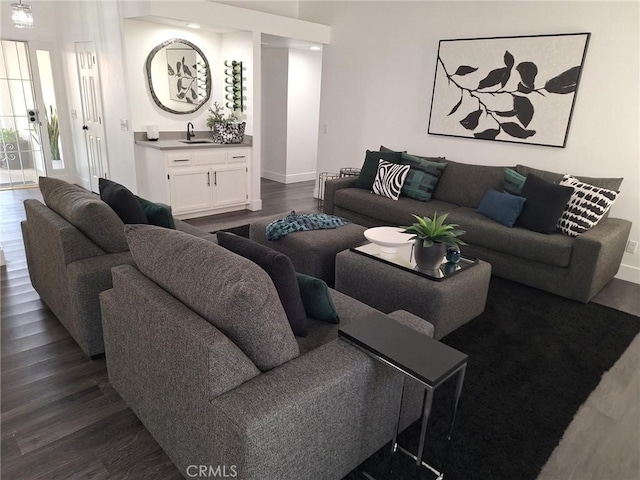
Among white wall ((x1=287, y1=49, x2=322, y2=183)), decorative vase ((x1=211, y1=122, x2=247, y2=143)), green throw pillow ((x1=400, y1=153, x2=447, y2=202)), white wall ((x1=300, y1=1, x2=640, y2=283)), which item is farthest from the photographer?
white wall ((x1=287, y1=49, x2=322, y2=183))

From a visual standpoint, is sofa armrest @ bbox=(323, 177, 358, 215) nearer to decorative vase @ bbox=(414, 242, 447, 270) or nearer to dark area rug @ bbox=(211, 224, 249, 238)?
dark area rug @ bbox=(211, 224, 249, 238)

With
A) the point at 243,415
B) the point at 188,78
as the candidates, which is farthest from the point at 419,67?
the point at 243,415

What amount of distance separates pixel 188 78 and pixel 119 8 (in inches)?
43.4

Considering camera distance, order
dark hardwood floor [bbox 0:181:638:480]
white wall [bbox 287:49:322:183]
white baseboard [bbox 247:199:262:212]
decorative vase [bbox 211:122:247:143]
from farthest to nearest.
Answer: white wall [bbox 287:49:322:183]
white baseboard [bbox 247:199:262:212]
decorative vase [bbox 211:122:247:143]
dark hardwood floor [bbox 0:181:638:480]

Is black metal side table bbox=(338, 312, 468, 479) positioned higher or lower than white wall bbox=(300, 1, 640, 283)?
lower

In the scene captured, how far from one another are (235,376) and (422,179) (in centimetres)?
366

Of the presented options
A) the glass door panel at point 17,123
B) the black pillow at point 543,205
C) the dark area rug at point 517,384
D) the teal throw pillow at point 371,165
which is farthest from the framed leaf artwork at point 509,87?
the glass door panel at point 17,123

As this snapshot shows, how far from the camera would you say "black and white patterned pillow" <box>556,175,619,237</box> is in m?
3.40

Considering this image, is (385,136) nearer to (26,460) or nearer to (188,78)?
(188,78)

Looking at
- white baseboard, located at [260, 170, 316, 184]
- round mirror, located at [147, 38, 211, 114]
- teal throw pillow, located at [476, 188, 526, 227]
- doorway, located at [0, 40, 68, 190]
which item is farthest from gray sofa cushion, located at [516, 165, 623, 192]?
doorway, located at [0, 40, 68, 190]

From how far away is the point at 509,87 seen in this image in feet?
13.9

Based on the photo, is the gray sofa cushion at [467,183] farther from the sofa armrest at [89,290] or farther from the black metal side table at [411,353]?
the sofa armrest at [89,290]

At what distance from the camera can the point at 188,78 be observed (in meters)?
5.51

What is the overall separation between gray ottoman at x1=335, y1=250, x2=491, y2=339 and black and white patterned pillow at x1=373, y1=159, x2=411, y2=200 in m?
1.70
